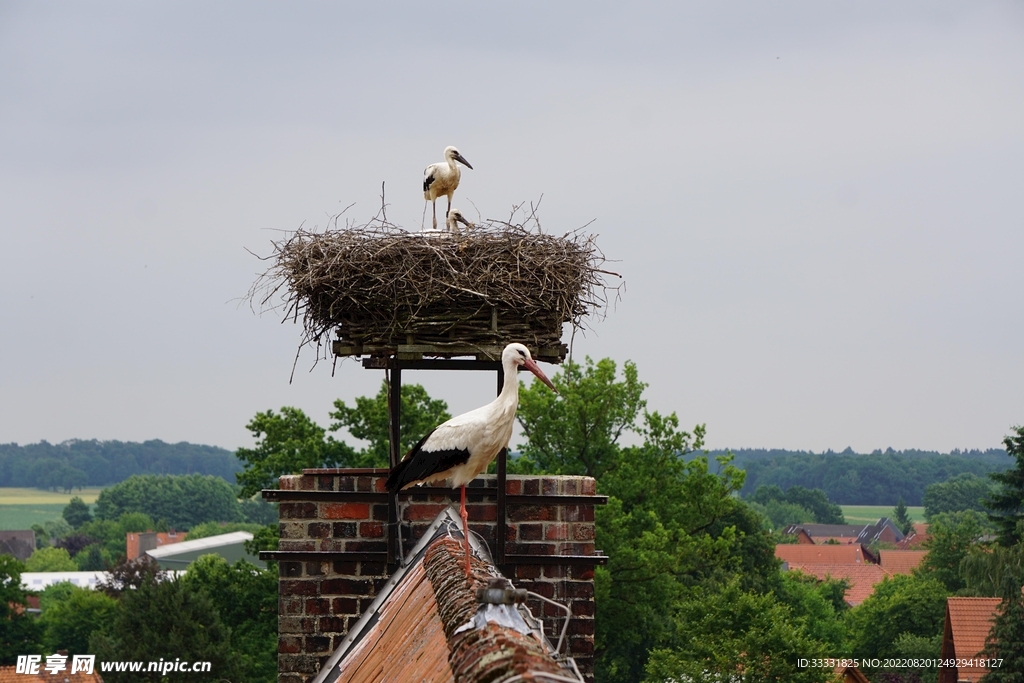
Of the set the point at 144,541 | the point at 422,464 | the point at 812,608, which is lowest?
the point at 812,608

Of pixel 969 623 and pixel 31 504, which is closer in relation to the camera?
pixel 969 623

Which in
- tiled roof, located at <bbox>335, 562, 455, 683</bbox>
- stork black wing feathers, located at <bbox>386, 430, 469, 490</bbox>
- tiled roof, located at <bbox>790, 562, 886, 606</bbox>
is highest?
stork black wing feathers, located at <bbox>386, 430, 469, 490</bbox>

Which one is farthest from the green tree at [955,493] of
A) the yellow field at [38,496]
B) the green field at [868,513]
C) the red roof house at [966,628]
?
the yellow field at [38,496]

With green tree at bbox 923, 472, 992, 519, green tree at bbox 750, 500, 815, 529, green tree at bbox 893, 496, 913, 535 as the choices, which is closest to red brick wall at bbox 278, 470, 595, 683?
green tree at bbox 923, 472, 992, 519

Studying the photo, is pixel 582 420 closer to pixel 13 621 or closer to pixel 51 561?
Result: pixel 13 621

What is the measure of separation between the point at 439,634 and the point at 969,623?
27.5 m

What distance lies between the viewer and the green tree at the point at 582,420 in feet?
102

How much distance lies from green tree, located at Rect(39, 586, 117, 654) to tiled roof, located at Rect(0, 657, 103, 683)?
46.0ft

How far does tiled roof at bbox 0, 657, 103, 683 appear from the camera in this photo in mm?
34625

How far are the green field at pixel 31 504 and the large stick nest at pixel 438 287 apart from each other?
135m

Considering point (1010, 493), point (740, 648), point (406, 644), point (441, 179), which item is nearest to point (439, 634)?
point (406, 644)

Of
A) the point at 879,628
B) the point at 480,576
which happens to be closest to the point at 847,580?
the point at 879,628

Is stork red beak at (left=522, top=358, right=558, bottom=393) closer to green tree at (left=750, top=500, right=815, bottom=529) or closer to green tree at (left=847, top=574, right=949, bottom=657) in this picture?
green tree at (left=847, top=574, right=949, bottom=657)

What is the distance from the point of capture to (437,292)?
646cm
